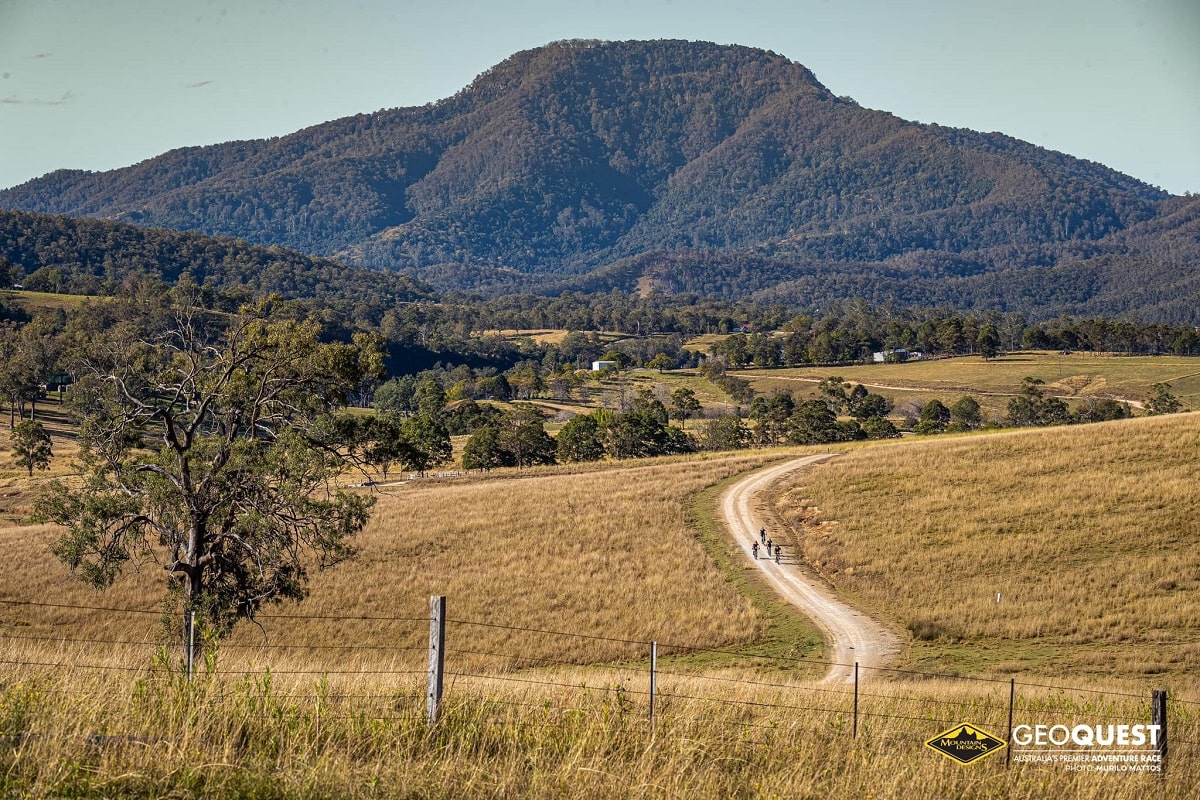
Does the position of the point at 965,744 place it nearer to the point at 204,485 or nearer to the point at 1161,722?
the point at 1161,722

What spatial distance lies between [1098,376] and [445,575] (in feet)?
430

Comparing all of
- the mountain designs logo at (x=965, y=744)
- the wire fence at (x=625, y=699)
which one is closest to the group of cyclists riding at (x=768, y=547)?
the wire fence at (x=625, y=699)

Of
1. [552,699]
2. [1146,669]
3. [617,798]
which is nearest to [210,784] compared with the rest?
[617,798]

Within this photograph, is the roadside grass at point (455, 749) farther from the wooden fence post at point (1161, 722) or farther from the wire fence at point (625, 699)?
the wooden fence post at point (1161, 722)

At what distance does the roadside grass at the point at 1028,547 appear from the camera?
25250 millimetres

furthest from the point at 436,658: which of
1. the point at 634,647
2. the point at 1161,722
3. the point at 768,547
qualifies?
the point at 768,547

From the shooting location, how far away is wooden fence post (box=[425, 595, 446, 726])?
8.95 meters

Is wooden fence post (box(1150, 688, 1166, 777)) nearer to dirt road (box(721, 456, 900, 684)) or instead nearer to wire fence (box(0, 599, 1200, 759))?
wire fence (box(0, 599, 1200, 759))

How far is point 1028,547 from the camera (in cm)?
3416

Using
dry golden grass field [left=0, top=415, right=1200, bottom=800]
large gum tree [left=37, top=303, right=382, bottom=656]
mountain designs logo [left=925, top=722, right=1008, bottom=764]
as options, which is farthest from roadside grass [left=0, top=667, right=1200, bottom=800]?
large gum tree [left=37, top=303, right=382, bottom=656]

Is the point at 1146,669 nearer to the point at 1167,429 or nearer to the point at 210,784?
the point at 210,784

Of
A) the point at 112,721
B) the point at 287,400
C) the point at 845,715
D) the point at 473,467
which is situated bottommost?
the point at 473,467

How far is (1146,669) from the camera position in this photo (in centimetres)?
2261

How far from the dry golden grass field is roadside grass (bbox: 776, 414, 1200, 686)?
15 centimetres
